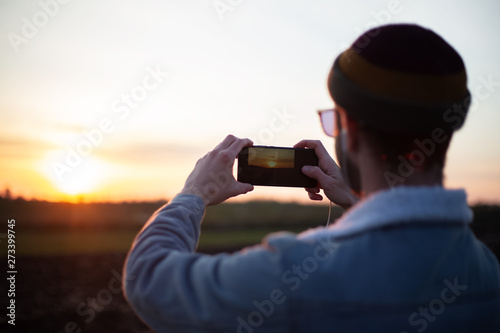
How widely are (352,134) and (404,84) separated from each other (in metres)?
0.23

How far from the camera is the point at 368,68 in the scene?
1262mm

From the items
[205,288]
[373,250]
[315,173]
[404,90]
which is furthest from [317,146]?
[205,288]

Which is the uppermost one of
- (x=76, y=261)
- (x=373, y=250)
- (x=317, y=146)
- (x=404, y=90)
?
(x=404, y=90)

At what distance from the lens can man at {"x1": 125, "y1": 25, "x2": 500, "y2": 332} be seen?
112 centimetres

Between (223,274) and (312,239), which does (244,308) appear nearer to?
(223,274)

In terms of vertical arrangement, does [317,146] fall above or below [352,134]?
below

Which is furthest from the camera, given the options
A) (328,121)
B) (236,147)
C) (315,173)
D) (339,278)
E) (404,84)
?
(315,173)

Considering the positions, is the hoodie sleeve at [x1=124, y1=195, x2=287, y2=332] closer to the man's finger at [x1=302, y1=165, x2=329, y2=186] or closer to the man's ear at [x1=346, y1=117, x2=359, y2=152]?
the man's ear at [x1=346, y1=117, x2=359, y2=152]

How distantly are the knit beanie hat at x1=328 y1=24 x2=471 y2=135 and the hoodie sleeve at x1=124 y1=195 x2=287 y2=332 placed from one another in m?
0.54

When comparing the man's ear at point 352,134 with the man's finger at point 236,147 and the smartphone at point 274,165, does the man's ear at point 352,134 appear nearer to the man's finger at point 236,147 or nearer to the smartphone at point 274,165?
the man's finger at point 236,147

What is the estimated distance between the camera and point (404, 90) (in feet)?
4.01

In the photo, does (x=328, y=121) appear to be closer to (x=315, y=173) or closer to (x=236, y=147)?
(x=236, y=147)

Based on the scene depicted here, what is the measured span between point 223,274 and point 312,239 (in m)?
0.27

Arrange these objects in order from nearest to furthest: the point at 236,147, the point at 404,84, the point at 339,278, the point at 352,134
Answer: the point at 339,278
the point at 404,84
the point at 352,134
the point at 236,147
